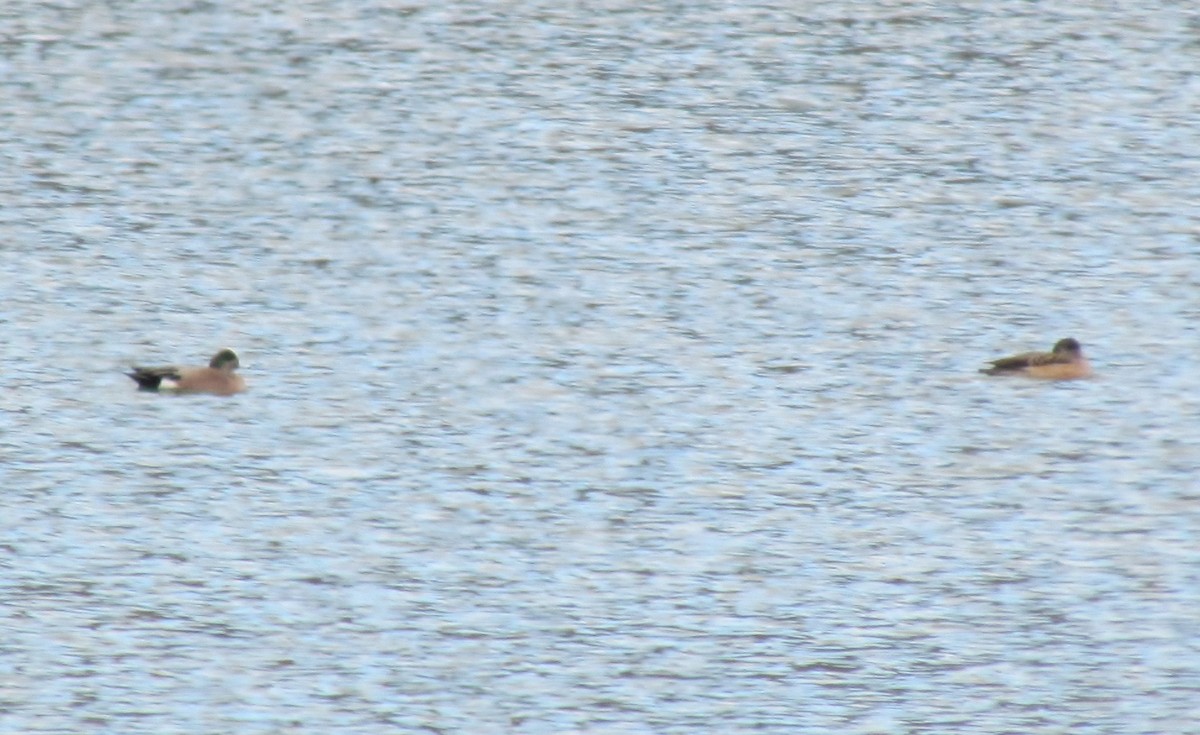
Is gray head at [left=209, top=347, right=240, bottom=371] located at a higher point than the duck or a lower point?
higher

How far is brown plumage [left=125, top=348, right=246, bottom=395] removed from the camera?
15492 millimetres

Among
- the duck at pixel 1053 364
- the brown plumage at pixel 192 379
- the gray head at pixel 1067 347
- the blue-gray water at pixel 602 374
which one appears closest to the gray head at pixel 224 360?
the brown plumage at pixel 192 379

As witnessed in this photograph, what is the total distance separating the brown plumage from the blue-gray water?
0.11m

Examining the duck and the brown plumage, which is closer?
the brown plumage

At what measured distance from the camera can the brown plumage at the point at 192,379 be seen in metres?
15.5

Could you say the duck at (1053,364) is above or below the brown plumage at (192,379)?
below

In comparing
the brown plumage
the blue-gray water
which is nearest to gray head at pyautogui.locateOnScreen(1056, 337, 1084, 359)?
the blue-gray water

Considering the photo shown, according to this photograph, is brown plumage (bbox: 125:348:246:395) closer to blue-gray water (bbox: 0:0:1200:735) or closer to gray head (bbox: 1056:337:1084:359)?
blue-gray water (bbox: 0:0:1200:735)

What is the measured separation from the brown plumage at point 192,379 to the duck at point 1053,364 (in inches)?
191

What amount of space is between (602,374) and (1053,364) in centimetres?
285

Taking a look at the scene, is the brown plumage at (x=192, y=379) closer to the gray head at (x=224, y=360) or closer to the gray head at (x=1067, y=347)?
the gray head at (x=224, y=360)

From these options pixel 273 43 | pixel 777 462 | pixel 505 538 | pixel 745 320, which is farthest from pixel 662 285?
pixel 273 43

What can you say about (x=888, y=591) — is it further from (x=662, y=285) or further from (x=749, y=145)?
(x=749, y=145)

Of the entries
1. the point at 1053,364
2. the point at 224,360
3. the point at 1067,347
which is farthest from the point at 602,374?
the point at 1067,347
